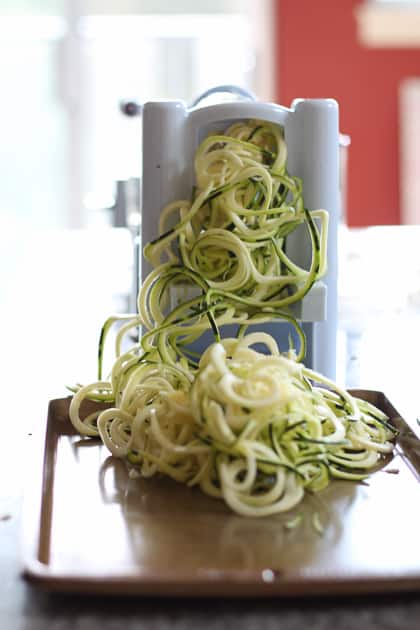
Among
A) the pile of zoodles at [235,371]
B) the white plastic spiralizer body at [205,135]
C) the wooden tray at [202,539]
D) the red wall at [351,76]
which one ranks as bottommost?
the wooden tray at [202,539]

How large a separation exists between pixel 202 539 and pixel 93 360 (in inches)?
23.0

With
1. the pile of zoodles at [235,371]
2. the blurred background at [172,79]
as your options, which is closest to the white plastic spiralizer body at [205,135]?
the pile of zoodles at [235,371]

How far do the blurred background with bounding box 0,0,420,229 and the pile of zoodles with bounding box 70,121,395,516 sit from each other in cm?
298

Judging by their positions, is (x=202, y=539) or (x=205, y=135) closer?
(x=202, y=539)

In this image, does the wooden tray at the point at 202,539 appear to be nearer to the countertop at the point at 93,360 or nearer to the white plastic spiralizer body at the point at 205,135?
the countertop at the point at 93,360

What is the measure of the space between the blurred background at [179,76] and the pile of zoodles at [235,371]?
2.98 m

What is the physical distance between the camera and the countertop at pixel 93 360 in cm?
50

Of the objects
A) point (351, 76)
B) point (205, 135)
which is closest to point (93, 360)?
point (205, 135)

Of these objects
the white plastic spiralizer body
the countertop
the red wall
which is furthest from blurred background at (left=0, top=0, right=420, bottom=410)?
the white plastic spiralizer body

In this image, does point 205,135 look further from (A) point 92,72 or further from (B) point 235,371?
(A) point 92,72

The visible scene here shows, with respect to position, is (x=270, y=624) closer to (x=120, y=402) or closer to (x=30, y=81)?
(x=120, y=402)

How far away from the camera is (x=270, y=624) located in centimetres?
49

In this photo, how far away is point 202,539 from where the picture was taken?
0.56 metres

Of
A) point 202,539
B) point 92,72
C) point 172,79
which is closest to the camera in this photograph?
point 202,539
